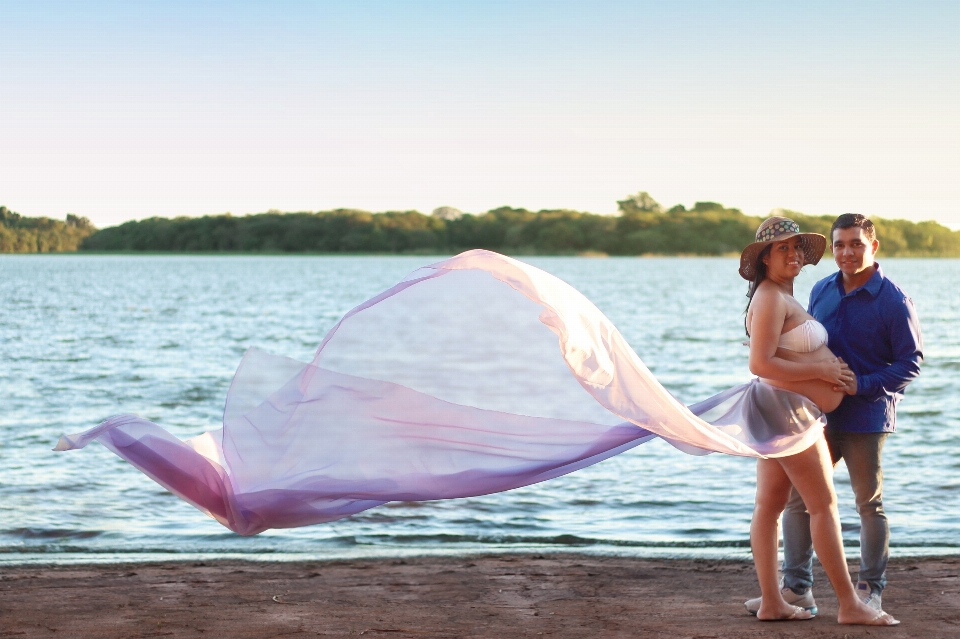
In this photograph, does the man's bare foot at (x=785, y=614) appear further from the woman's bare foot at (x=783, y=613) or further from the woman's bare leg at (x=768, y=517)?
the woman's bare leg at (x=768, y=517)

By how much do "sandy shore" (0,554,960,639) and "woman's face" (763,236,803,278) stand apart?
1.66 metres

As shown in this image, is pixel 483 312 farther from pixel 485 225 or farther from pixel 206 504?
pixel 485 225

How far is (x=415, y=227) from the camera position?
128 meters

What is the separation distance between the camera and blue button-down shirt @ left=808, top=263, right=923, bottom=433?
4695 millimetres

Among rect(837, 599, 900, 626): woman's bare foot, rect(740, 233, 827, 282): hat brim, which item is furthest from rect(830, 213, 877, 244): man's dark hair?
rect(837, 599, 900, 626): woman's bare foot

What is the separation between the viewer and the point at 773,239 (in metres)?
4.51

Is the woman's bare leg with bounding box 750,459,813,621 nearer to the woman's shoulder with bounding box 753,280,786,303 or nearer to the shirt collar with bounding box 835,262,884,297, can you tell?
the woman's shoulder with bounding box 753,280,786,303

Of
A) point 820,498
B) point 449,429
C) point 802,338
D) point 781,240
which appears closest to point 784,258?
point 781,240

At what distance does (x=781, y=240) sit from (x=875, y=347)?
0.77 m

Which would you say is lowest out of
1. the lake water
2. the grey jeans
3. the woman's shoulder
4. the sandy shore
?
the lake water

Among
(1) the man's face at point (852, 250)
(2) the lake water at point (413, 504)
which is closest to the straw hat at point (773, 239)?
(1) the man's face at point (852, 250)

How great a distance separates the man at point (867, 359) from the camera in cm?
471

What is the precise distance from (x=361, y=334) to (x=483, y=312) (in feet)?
5.90

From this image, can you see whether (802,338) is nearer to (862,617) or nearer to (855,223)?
(855,223)
